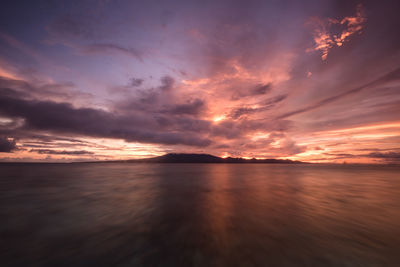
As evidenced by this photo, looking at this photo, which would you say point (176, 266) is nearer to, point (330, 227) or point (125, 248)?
point (125, 248)

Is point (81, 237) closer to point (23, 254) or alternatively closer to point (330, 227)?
point (23, 254)

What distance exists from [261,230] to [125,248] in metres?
5.37

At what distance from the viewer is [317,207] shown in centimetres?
1090

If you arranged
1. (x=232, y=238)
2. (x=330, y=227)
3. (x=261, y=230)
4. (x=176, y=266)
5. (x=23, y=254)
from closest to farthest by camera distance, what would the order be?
(x=176, y=266), (x=23, y=254), (x=232, y=238), (x=261, y=230), (x=330, y=227)

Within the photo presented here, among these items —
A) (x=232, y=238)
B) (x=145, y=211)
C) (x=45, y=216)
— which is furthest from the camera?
(x=145, y=211)

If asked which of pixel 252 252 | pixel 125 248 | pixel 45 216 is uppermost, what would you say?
pixel 252 252

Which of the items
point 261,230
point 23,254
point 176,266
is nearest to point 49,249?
point 23,254

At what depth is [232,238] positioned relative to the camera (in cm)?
614

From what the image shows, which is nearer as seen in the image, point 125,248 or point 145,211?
point 125,248

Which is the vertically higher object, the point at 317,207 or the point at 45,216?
the point at 317,207

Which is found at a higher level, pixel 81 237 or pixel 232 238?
pixel 232 238

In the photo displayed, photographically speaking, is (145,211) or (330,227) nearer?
(330,227)

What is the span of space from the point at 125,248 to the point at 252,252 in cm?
414

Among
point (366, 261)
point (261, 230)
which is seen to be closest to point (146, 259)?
point (261, 230)
